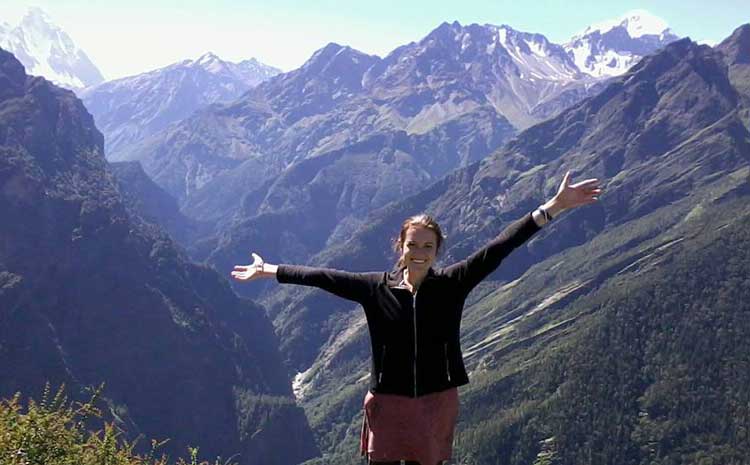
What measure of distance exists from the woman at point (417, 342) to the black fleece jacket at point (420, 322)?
1cm

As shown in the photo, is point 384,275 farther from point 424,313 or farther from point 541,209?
point 541,209

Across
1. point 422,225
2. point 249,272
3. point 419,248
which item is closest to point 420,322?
point 419,248

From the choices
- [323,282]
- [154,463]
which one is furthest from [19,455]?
[323,282]

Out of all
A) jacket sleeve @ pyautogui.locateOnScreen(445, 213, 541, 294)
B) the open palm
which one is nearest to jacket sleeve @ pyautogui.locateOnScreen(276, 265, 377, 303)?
the open palm

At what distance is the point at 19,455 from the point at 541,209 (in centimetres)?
1057

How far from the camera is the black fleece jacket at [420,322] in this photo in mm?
10961

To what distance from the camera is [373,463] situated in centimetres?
1133

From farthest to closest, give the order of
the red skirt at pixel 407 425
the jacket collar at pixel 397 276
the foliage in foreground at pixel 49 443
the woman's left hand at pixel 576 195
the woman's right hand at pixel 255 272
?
the foliage in foreground at pixel 49 443 → the woman's right hand at pixel 255 272 → the woman's left hand at pixel 576 195 → the jacket collar at pixel 397 276 → the red skirt at pixel 407 425

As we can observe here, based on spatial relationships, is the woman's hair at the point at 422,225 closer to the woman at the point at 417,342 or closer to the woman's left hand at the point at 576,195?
the woman at the point at 417,342

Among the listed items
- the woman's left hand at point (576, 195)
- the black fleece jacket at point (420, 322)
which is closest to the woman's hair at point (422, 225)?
the black fleece jacket at point (420, 322)

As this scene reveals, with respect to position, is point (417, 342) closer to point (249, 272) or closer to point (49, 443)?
point (249, 272)

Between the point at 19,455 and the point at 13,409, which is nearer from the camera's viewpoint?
the point at 19,455

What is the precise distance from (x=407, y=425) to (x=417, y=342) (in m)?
1.25

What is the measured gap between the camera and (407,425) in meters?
11.1
